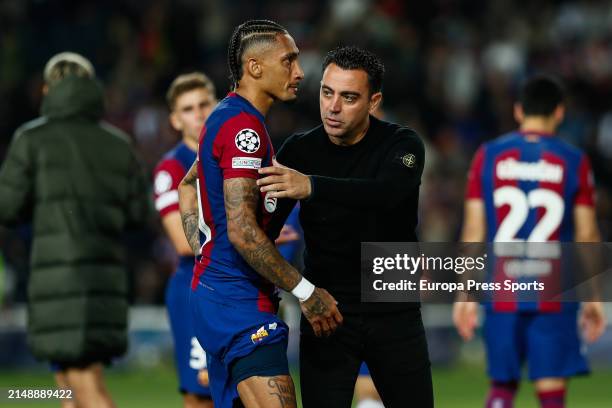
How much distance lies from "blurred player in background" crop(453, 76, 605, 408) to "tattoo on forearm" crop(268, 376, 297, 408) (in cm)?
279

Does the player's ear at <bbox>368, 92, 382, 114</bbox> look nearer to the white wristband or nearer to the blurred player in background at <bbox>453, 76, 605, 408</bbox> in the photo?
the white wristband

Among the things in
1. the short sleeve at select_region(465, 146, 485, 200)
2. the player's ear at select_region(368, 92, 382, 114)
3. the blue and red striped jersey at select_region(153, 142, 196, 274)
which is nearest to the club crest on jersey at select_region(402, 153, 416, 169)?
the player's ear at select_region(368, 92, 382, 114)

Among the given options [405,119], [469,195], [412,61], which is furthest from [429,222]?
[469,195]

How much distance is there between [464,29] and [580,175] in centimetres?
978

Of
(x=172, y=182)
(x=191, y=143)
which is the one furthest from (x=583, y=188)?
(x=172, y=182)

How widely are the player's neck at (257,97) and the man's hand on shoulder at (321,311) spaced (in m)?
0.84

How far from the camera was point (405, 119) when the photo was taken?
16094 mm

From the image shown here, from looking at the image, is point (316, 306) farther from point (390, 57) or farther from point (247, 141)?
point (390, 57)

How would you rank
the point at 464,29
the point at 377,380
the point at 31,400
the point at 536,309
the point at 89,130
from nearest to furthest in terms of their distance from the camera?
1. the point at 377,380
2. the point at 89,130
3. the point at 536,309
4. the point at 31,400
5. the point at 464,29

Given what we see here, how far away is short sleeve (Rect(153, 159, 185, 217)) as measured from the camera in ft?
24.9

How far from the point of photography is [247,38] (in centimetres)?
556

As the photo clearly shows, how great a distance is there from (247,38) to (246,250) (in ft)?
3.18

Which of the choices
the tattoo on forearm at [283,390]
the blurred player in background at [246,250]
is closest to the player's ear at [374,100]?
the blurred player in background at [246,250]

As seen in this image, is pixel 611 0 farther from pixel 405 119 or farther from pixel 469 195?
pixel 469 195
